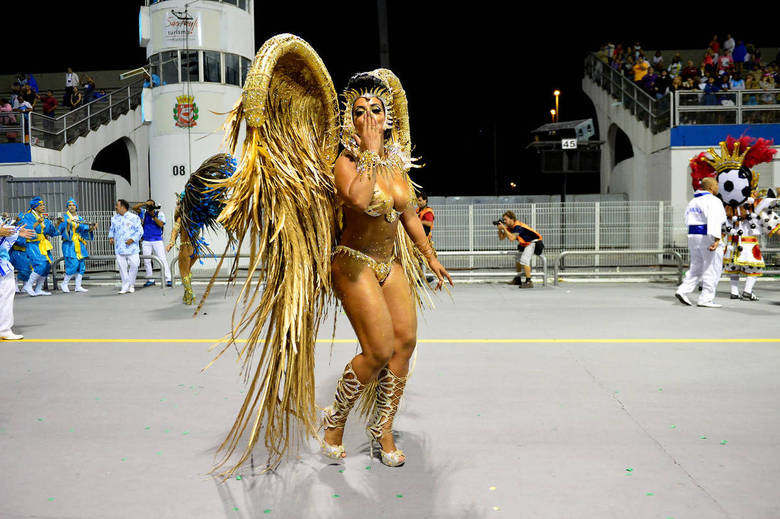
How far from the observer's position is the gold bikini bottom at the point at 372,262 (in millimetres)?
3309

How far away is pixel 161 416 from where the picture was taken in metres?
4.22

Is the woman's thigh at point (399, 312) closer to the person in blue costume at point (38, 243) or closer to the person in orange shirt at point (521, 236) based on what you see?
the person in orange shirt at point (521, 236)

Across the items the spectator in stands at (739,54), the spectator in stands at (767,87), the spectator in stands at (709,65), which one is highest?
the spectator in stands at (739,54)

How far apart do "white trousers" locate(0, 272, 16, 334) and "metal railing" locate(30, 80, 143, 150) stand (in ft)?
39.9

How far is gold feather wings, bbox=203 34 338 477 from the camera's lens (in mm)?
3094

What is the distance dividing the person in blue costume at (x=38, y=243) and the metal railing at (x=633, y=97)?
47.8 feet

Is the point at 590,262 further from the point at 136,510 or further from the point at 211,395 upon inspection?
the point at 136,510

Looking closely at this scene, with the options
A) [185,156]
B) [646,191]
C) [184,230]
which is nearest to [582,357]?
[184,230]

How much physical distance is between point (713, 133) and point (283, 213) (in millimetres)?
15611

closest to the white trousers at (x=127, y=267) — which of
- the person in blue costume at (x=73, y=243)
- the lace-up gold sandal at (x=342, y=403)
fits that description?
the person in blue costume at (x=73, y=243)

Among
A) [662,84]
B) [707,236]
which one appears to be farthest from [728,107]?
[707,236]

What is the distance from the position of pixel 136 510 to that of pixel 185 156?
14.2 meters

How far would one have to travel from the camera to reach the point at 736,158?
921 cm

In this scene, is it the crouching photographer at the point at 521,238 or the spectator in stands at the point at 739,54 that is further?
the spectator in stands at the point at 739,54
